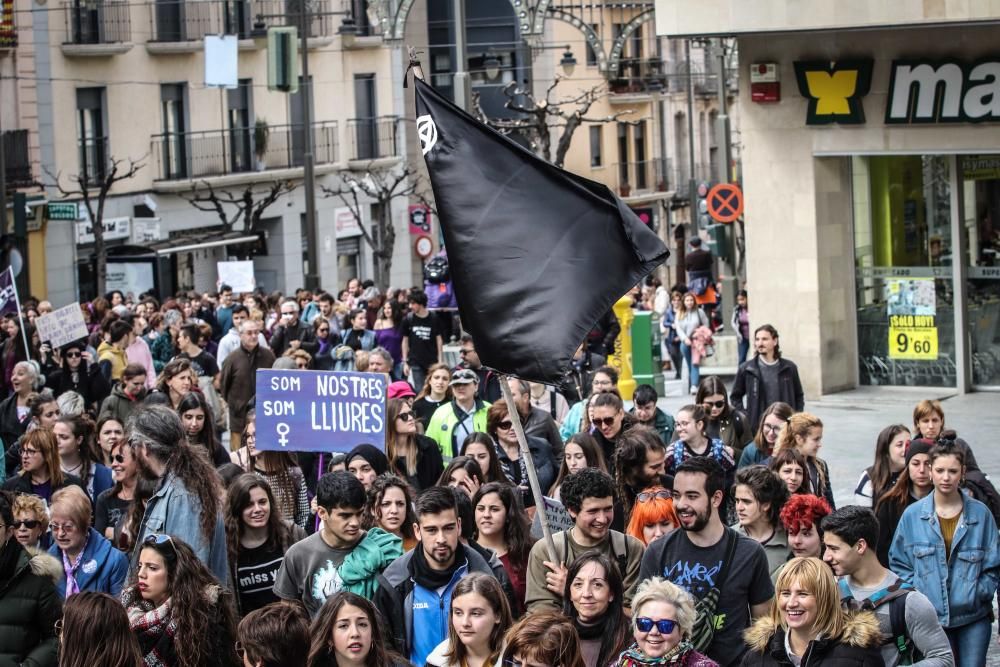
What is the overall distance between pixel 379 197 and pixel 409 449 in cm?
3539

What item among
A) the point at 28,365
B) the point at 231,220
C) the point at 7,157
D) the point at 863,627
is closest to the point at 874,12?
the point at 28,365

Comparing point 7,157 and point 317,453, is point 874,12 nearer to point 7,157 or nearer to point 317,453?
point 317,453

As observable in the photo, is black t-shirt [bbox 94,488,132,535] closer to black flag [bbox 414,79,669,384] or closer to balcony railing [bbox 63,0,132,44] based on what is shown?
black flag [bbox 414,79,669,384]

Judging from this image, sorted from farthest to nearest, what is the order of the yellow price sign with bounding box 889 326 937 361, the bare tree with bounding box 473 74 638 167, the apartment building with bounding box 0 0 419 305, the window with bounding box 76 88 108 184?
the window with bounding box 76 88 108 184
the apartment building with bounding box 0 0 419 305
the bare tree with bounding box 473 74 638 167
the yellow price sign with bounding box 889 326 937 361

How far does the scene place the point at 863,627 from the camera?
21.7ft

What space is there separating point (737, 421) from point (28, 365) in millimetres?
5827

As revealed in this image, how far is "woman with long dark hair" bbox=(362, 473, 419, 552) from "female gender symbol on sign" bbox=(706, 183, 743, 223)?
1985 cm

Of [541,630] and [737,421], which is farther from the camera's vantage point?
[737,421]

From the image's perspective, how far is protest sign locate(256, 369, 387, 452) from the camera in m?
11.0

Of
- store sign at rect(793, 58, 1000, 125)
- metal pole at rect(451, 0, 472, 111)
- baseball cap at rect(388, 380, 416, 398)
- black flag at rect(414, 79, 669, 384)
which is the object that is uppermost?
metal pole at rect(451, 0, 472, 111)

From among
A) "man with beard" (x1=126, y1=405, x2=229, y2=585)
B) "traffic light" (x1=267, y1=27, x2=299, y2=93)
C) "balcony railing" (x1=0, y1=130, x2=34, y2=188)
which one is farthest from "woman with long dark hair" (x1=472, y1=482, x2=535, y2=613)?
"balcony railing" (x1=0, y1=130, x2=34, y2=188)

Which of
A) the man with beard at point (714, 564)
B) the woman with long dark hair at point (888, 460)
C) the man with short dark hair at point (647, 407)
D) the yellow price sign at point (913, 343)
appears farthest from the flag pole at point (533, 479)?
the yellow price sign at point (913, 343)

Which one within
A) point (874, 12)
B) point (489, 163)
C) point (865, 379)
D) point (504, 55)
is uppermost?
point (504, 55)

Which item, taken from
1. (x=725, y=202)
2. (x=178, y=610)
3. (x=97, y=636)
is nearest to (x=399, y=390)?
(x=178, y=610)
